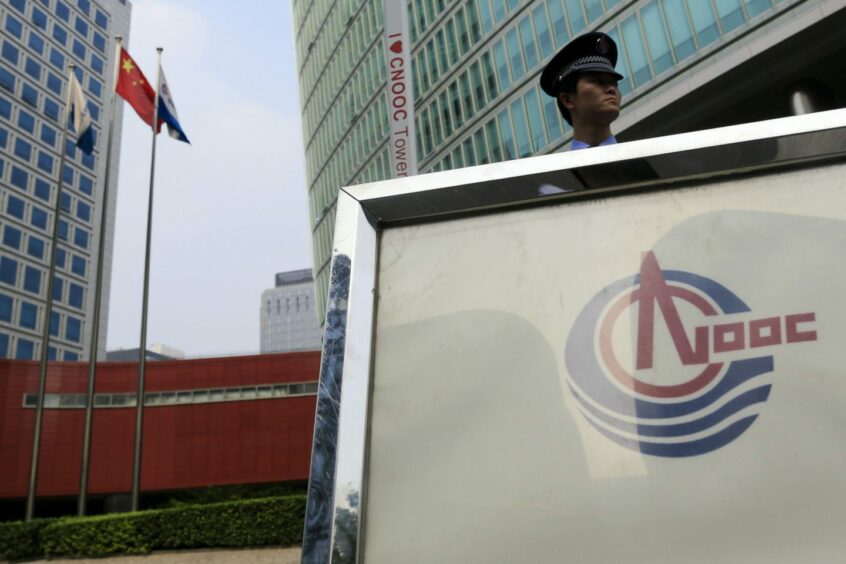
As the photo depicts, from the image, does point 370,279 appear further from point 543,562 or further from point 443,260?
point 543,562

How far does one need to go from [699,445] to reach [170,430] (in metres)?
37.4

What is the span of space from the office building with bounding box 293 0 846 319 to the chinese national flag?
40.9ft

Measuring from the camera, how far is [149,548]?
22219mm

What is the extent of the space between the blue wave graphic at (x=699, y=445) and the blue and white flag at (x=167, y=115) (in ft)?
85.3

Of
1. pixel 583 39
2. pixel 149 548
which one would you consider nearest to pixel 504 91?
pixel 149 548

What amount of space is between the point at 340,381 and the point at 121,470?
3751 cm

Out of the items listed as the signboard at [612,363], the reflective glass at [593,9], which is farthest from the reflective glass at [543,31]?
the signboard at [612,363]

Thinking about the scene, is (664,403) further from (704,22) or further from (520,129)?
(520,129)

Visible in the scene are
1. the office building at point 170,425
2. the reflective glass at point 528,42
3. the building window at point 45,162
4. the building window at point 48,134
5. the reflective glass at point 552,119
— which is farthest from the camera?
the building window at point 48,134

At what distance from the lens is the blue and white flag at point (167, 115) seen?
84.6 feet

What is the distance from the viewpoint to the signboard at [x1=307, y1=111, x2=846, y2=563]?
1.20 m

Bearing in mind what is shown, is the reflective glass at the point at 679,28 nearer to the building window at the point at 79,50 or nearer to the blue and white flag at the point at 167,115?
the blue and white flag at the point at 167,115

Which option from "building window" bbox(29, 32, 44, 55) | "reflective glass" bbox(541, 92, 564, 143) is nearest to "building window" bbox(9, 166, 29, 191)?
"building window" bbox(29, 32, 44, 55)

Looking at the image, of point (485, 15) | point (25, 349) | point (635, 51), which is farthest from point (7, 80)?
point (635, 51)
